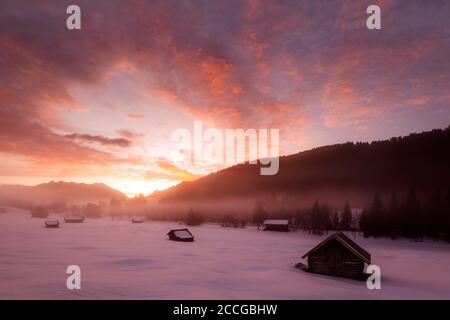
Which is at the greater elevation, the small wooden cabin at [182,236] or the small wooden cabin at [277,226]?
the small wooden cabin at [182,236]

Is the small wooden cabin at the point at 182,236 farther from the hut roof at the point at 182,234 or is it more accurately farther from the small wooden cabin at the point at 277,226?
the small wooden cabin at the point at 277,226

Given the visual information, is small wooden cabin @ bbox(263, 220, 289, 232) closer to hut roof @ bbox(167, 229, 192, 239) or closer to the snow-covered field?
hut roof @ bbox(167, 229, 192, 239)

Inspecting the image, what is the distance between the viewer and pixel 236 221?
12175 centimetres

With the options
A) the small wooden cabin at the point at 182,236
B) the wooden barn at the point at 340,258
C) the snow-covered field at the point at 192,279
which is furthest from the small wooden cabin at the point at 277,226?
the wooden barn at the point at 340,258

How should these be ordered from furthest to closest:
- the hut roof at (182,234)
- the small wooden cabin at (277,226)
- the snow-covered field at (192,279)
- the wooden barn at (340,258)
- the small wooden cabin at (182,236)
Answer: the small wooden cabin at (277,226), the hut roof at (182,234), the small wooden cabin at (182,236), the wooden barn at (340,258), the snow-covered field at (192,279)

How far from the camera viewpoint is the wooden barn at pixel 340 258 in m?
24.7

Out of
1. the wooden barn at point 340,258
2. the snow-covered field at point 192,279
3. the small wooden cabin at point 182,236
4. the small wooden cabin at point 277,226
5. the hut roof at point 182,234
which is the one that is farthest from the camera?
the small wooden cabin at point 277,226

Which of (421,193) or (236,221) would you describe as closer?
(236,221)

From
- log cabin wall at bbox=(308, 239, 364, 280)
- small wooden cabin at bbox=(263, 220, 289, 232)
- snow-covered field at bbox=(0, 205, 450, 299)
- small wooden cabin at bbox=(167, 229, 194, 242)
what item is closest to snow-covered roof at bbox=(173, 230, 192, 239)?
small wooden cabin at bbox=(167, 229, 194, 242)

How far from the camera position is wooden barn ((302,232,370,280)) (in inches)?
974
